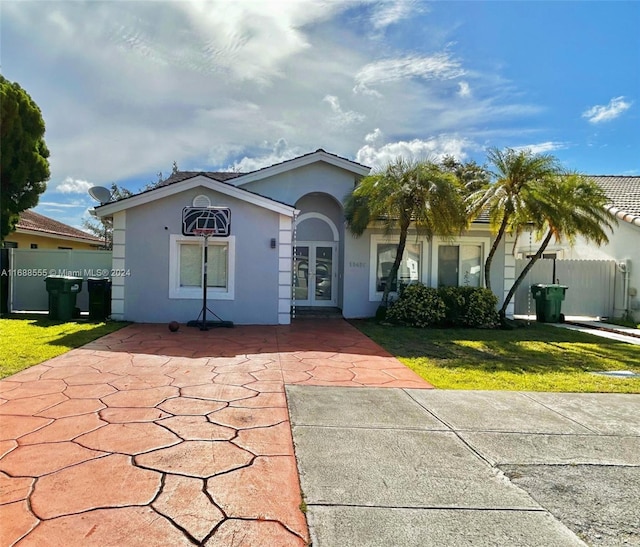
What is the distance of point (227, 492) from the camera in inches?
128

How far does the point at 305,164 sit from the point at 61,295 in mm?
9170

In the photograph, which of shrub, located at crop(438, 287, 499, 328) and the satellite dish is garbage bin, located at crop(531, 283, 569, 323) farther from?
the satellite dish

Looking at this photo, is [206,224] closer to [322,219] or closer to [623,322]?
[322,219]

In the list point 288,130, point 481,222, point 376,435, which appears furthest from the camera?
point 288,130

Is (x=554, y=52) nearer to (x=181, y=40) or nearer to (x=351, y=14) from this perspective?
(x=351, y=14)

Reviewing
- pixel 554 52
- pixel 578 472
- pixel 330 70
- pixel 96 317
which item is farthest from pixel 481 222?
pixel 96 317

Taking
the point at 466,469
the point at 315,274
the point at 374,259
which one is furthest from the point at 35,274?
the point at 466,469

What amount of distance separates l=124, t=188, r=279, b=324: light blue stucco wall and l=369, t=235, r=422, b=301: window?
4.28 metres

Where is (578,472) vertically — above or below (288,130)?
below

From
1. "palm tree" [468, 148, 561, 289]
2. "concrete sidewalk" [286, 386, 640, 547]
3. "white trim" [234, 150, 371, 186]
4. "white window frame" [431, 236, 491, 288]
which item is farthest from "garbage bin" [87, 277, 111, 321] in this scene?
"palm tree" [468, 148, 561, 289]

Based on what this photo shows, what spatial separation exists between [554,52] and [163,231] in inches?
472

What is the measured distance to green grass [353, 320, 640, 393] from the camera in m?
7.07

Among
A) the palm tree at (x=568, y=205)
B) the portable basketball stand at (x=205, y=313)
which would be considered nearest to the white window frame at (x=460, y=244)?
the palm tree at (x=568, y=205)

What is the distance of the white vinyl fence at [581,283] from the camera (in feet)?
54.2
